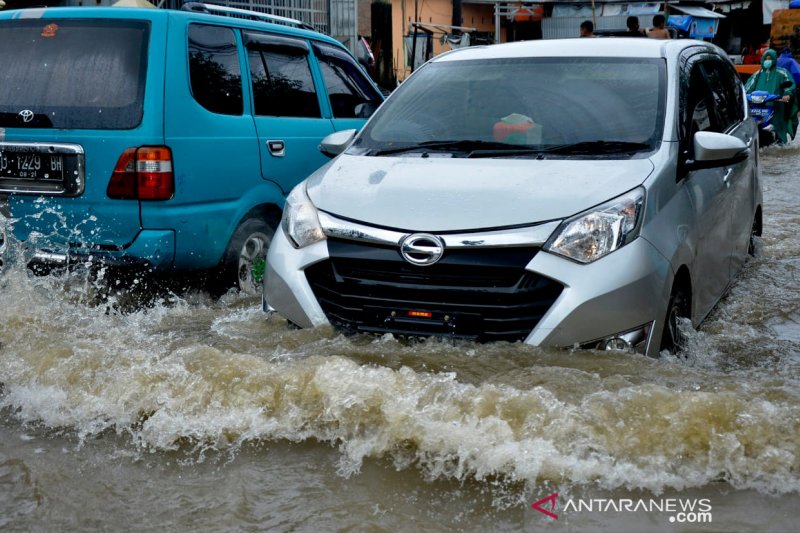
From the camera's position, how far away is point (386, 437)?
3.84m

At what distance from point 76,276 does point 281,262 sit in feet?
4.88

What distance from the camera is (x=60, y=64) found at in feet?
18.4

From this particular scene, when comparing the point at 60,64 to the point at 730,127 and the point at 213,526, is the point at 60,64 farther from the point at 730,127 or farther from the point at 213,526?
the point at 730,127

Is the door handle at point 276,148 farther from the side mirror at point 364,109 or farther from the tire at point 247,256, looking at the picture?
the side mirror at point 364,109

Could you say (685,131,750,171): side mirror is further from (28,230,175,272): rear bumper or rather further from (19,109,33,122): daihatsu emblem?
(19,109,33,122): daihatsu emblem

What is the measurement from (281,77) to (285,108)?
21cm

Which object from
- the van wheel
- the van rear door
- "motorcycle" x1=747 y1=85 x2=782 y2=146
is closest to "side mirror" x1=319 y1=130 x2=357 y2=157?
the van rear door

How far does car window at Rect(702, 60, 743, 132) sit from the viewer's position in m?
5.94

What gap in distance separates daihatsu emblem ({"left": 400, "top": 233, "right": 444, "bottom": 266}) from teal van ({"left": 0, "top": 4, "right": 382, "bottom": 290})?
1804mm

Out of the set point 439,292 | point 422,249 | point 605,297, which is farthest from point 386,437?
point 605,297

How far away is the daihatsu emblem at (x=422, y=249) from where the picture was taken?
13.7ft

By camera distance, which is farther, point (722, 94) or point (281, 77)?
point (281, 77)

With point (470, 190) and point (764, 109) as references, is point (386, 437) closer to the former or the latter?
point (470, 190)

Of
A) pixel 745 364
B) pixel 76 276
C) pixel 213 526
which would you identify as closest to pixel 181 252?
pixel 76 276
